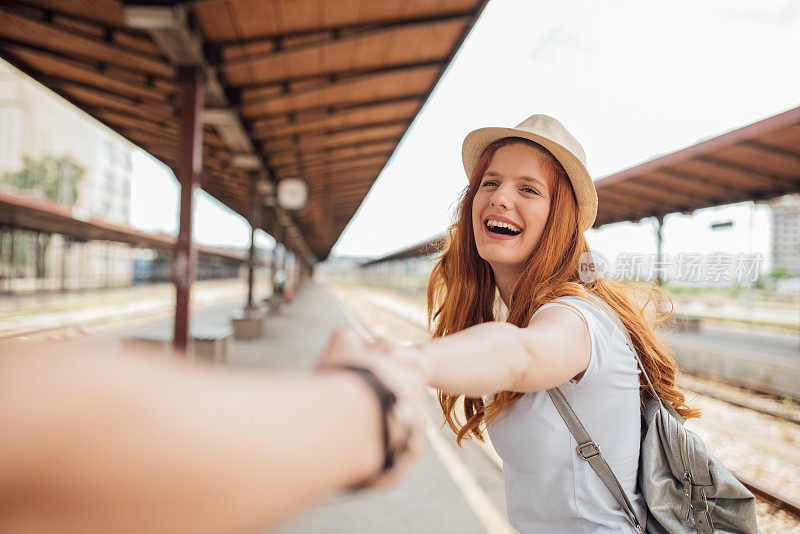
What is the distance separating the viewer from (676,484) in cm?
124

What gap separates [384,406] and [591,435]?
89 centimetres

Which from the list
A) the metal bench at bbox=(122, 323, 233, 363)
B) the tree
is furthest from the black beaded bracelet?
the tree

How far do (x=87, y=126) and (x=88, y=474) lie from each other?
74161 mm

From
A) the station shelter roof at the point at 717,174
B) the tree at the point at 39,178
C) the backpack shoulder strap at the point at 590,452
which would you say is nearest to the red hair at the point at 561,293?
the backpack shoulder strap at the point at 590,452

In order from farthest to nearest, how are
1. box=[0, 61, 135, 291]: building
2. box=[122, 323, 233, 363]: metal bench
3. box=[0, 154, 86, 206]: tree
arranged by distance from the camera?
box=[0, 154, 86, 206]: tree, box=[0, 61, 135, 291]: building, box=[122, 323, 233, 363]: metal bench

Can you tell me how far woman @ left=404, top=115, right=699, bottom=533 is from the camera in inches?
43.0

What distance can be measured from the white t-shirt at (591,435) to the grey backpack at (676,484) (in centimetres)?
2

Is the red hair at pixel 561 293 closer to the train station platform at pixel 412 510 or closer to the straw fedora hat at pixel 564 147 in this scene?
the straw fedora hat at pixel 564 147

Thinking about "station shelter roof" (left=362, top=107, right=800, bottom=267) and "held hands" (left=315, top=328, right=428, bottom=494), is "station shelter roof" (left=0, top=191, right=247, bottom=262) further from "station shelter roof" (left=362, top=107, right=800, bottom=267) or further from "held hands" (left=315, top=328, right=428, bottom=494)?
"held hands" (left=315, top=328, right=428, bottom=494)

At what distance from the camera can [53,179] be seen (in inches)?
1671

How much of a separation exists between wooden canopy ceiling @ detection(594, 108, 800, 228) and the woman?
5.74 metres

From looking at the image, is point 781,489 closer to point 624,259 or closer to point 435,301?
point 624,259

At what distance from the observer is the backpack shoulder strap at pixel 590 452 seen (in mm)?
1154

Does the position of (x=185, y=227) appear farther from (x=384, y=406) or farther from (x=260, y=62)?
(x=384, y=406)
